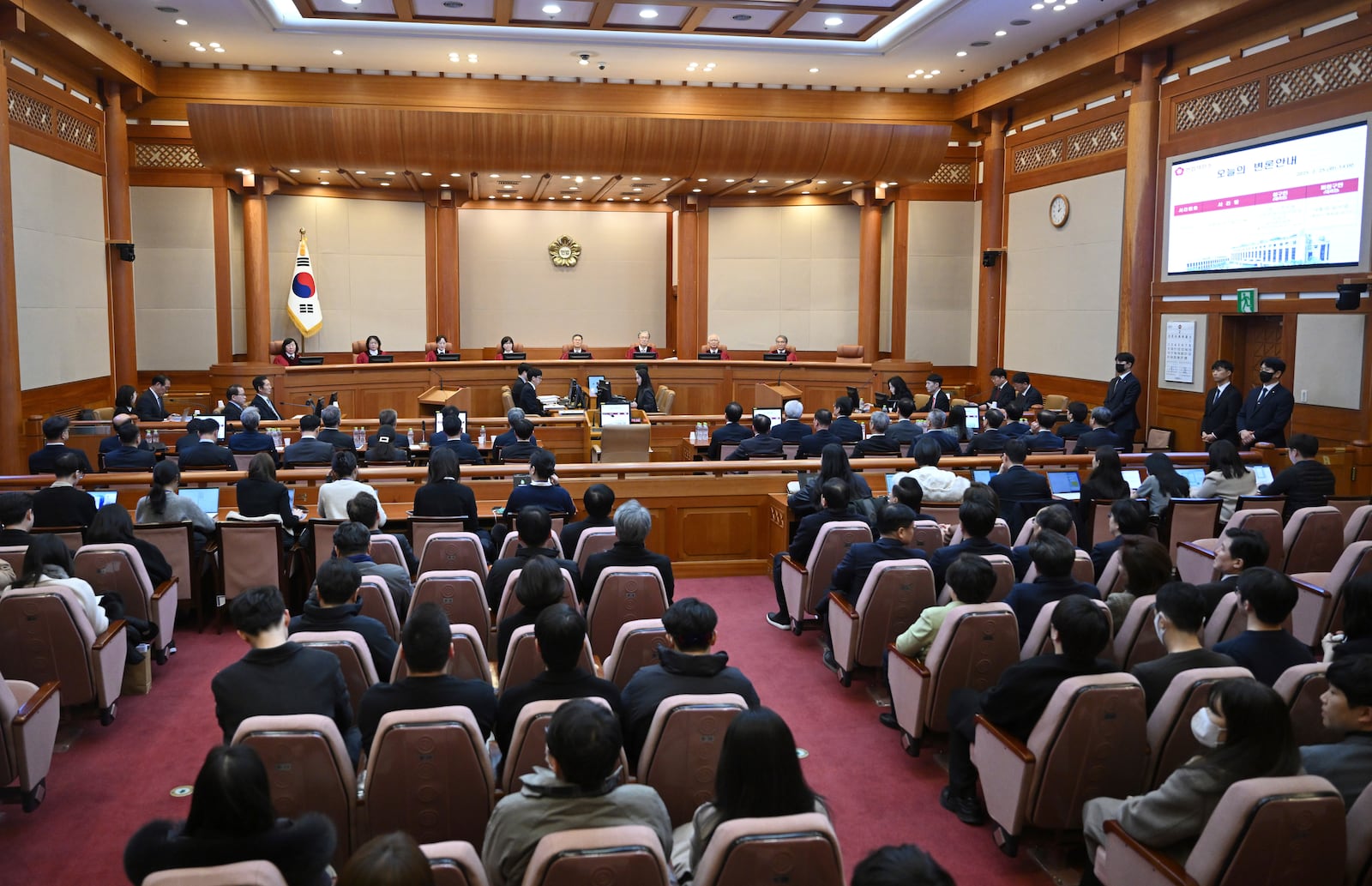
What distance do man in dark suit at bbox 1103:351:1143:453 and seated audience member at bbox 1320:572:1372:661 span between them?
23.7 feet

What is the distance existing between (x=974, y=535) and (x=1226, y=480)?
2.94m

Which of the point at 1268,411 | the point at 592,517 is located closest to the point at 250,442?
the point at 592,517

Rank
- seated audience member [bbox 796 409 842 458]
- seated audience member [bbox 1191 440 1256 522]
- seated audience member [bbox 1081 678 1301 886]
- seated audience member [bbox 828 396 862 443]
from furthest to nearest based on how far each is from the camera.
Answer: seated audience member [bbox 828 396 862 443] → seated audience member [bbox 796 409 842 458] → seated audience member [bbox 1191 440 1256 522] → seated audience member [bbox 1081 678 1301 886]

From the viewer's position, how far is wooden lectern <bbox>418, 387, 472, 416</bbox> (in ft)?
38.1

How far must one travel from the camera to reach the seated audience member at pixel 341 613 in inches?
151

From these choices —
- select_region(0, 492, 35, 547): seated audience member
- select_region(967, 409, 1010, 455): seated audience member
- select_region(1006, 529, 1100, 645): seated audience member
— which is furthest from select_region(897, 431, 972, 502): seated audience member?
select_region(0, 492, 35, 547): seated audience member

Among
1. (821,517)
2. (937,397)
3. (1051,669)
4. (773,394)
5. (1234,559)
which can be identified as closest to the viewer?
(1051,669)

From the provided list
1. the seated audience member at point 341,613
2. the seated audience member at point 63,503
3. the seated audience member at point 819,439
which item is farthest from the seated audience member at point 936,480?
the seated audience member at point 63,503

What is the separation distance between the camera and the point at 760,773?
2.25m

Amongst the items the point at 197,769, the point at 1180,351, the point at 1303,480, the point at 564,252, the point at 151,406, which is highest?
the point at 564,252

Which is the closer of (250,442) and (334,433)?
(250,442)

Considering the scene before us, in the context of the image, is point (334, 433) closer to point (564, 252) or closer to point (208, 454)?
point (208, 454)

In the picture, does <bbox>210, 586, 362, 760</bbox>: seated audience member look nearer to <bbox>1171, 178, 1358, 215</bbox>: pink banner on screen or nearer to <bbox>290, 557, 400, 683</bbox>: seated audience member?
<bbox>290, 557, 400, 683</bbox>: seated audience member

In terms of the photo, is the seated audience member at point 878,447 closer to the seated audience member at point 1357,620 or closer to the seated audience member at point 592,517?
the seated audience member at point 592,517
